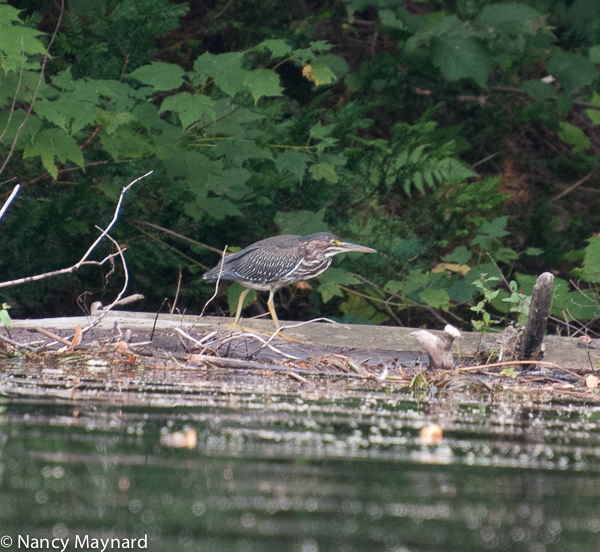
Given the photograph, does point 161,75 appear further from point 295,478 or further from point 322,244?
point 295,478

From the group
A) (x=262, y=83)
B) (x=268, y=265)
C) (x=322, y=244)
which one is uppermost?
(x=262, y=83)

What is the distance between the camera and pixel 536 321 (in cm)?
556

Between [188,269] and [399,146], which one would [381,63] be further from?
[188,269]

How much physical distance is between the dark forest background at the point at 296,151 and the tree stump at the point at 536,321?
1626 millimetres

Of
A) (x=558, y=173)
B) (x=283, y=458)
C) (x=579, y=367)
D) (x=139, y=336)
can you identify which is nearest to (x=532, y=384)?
(x=579, y=367)

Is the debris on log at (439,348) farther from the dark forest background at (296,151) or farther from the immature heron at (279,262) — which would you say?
the dark forest background at (296,151)

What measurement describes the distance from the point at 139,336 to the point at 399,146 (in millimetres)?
4381

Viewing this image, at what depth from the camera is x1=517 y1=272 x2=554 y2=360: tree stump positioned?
5391 mm

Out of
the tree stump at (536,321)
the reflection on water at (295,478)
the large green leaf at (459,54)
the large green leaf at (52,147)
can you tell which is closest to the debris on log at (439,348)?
the tree stump at (536,321)

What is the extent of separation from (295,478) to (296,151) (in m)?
6.29

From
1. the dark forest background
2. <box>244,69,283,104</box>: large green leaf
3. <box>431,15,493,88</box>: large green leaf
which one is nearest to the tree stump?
the dark forest background

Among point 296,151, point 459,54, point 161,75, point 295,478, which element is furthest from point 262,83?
point 295,478

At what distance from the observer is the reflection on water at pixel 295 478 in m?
1.92

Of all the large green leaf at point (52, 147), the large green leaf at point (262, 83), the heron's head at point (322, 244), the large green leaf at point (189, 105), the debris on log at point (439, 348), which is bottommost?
the debris on log at point (439, 348)
